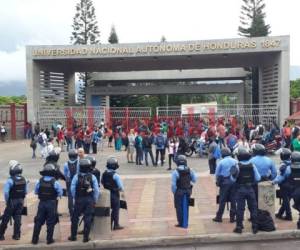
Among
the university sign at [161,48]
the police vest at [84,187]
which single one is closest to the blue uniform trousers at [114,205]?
the police vest at [84,187]

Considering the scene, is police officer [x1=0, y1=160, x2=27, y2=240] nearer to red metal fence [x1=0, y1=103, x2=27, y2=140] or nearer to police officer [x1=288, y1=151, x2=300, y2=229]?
police officer [x1=288, y1=151, x2=300, y2=229]

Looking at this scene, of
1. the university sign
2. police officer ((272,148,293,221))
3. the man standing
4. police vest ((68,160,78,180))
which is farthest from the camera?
the university sign

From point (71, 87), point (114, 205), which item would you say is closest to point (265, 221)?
point (114, 205)

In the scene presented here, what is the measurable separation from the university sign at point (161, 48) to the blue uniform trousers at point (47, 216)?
28.8m

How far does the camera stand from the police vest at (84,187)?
995cm

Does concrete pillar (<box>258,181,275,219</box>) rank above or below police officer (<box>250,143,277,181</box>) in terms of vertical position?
below

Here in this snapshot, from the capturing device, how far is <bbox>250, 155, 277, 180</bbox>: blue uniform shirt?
11266 mm

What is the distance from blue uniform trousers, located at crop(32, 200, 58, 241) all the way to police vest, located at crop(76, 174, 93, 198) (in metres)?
0.51

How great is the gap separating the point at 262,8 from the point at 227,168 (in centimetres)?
4837

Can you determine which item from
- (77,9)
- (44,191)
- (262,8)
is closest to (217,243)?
(44,191)

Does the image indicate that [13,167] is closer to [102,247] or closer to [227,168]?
[102,247]

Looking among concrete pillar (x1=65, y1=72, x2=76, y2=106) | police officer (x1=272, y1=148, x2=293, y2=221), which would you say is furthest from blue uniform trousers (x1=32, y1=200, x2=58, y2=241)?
concrete pillar (x1=65, y1=72, x2=76, y2=106)

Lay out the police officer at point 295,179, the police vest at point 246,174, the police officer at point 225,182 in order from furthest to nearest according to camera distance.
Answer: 1. the police officer at point 225,182
2. the police officer at point 295,179
3. the police vest at point 246,174

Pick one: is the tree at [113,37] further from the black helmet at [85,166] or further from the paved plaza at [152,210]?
the black helmet at [85,166]
